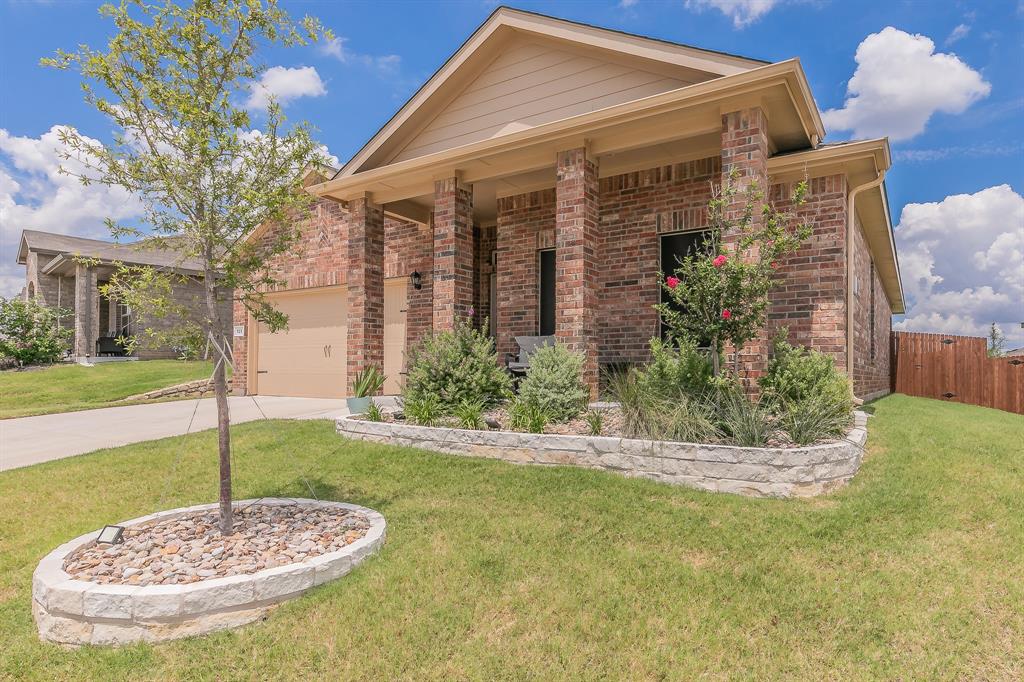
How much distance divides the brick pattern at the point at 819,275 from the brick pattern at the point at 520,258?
11.2 ft

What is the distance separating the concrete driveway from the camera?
6.62 m

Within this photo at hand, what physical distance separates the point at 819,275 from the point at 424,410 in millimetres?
5057

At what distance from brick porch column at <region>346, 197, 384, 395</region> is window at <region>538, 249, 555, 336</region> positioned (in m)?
2.57

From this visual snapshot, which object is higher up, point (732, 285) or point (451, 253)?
point (451, 253)

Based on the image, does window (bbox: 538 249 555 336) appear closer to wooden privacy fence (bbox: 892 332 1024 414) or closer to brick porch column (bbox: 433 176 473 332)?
brick porch column (bbox: 433 176 473 332)

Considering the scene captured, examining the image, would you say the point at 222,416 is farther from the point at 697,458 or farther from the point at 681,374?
the point at 681,374

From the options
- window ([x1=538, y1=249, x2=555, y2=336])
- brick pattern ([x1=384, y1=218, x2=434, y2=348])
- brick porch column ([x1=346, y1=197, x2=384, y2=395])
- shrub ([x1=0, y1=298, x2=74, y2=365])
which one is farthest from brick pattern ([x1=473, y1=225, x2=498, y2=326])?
shrub ([x1=0, y1=298, x2=74, y2=365])

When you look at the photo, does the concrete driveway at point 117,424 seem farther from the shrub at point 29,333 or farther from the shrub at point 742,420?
the shrub at point 29,333

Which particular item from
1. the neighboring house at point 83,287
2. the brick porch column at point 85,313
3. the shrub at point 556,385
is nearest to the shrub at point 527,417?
the shrub at point 556,385

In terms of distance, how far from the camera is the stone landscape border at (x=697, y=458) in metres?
4.13

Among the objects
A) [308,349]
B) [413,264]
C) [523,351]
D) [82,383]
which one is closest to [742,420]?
[523,351]

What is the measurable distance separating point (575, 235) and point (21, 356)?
1863 cm

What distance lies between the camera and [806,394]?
5.17 metres

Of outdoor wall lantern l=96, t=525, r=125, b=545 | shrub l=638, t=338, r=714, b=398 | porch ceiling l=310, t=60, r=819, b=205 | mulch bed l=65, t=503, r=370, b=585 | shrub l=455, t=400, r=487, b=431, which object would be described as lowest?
mulch bed l=65, t=503, r=370, b=585
